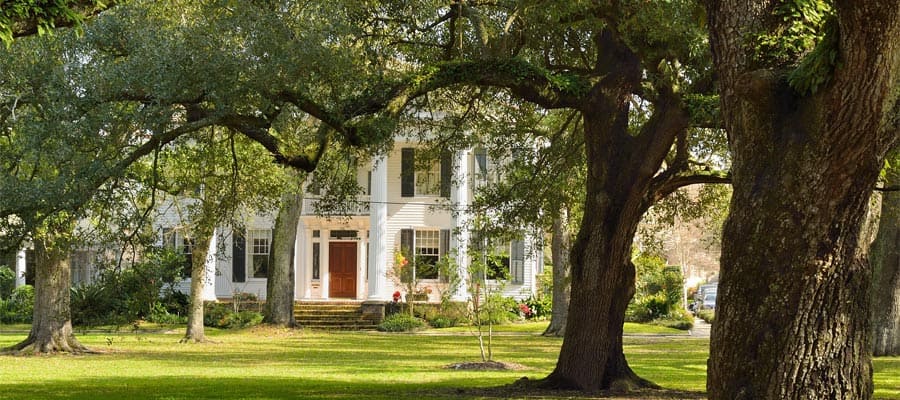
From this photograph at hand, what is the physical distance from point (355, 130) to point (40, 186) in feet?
12.4

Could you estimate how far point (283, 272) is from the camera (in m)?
36.1

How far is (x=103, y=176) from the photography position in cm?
1302

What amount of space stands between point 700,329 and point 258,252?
16166 mm

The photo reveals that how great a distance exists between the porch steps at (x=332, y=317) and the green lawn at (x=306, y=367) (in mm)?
4454

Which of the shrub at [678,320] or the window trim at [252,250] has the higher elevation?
the window trim at [252,250]

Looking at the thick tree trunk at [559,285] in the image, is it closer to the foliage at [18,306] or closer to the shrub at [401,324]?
the shrub at [401,324]

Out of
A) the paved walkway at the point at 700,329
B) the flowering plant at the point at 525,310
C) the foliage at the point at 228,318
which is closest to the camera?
the foliage at the point at 228,318

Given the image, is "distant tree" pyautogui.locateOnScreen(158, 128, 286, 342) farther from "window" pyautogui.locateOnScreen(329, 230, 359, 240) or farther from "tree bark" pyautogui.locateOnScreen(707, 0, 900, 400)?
"window" pyautogui.locateOnScreen(329, 230, 359, 240)

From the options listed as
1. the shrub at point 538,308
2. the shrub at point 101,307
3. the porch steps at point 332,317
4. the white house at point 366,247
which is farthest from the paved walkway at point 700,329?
the shrub at point 101,307

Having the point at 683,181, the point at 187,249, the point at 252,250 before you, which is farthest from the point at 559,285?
the point at 683,181

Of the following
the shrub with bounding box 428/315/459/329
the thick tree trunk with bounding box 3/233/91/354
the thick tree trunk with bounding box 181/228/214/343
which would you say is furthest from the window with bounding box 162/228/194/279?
the shrub with bounding box 428/315/459/329

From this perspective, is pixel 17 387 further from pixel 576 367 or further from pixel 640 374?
pixel 640 374

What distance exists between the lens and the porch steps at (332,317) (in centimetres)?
3859

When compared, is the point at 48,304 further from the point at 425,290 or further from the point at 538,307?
the point at 538,307
